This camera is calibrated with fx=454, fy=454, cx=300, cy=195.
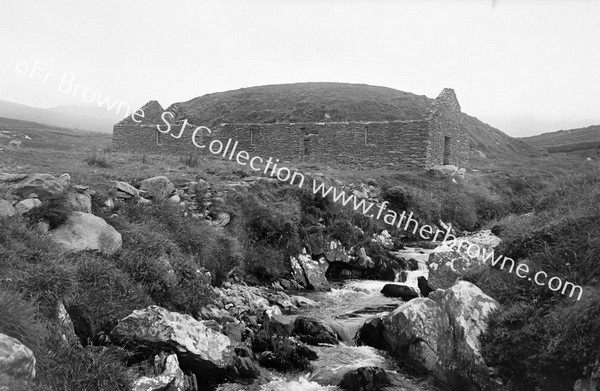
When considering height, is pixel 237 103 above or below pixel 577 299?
above

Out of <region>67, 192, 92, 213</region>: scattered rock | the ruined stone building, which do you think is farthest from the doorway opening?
<region>67, 192, 92, 213</region>: scattered rock

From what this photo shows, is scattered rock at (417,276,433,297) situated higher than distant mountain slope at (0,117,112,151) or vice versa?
scattered rock at (417,276,433,297)

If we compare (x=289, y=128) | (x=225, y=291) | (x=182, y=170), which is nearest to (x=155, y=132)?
(x=289, y=128)

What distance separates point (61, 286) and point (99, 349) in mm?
1219

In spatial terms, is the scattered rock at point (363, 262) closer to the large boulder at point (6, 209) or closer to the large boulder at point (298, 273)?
the large boulder at point (298, 273)

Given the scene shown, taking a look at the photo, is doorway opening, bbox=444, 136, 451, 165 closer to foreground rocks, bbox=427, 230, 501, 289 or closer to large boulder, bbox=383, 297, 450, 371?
foreground rocks, bbox=427, 230, 501, 289

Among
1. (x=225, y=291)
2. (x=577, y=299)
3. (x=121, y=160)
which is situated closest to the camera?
(x=577, y=299)

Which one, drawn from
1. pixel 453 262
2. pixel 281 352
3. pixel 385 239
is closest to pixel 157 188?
pixel 281 352

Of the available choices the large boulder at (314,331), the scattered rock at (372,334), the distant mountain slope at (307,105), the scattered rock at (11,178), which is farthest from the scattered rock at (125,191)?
the distant mountain slope at (307,105)

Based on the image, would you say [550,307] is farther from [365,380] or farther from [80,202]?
[80,202]

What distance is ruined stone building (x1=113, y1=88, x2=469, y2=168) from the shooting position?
27.8 m

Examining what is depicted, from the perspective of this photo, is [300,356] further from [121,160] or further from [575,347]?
[121,160]

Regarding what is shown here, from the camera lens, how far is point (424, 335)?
315 inches

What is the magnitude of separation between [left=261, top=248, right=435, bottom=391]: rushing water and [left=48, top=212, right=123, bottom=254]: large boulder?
4.06m
